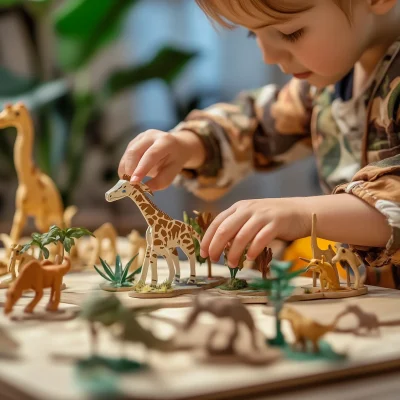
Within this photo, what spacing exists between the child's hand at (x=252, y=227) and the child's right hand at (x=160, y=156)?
0.14 meters

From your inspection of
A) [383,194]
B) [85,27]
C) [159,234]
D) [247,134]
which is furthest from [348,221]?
[85,27]

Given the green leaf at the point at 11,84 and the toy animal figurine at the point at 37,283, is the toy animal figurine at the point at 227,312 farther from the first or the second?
the green leaf at the point at 11,84

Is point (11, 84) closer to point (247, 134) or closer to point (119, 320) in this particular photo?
point (247, 134)

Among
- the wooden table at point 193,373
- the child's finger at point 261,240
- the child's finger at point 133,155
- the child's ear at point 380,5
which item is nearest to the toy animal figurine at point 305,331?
the wooden table at point 193,373

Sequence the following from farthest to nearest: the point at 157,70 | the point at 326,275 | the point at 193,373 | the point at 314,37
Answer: the point at 157,70
the point at 314,37
the point at 326,275
the point at 193,373

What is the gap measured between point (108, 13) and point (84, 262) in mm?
1181

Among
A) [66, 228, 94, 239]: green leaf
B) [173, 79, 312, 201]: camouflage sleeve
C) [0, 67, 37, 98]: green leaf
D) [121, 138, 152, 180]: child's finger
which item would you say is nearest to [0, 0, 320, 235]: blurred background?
[0, 67, 37, 98]: green leaf

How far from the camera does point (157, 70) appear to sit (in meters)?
2.07

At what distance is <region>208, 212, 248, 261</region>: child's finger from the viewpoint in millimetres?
632

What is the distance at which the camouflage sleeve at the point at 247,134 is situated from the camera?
106 centimetres

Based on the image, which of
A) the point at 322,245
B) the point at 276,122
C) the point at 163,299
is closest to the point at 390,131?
the point at 322,245

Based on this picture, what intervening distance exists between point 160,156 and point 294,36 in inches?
8.5

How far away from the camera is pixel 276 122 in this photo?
1.13m

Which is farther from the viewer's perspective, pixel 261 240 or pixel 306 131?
pixel 306 131
